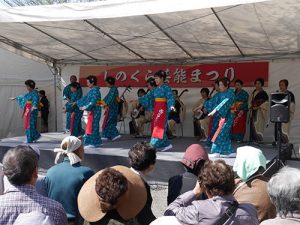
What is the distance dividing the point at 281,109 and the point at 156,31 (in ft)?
8.17

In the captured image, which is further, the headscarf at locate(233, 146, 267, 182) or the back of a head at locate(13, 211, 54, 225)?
the headscarf at locate(233, 146, 267, 182)

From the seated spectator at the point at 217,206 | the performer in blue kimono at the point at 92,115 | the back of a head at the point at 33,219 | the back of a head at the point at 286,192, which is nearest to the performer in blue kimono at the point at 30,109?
the performer in blue kimono at the point at 92,115

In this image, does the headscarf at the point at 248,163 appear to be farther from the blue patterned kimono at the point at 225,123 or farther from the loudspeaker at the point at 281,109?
the blue patterned kimono at the point at 225,123

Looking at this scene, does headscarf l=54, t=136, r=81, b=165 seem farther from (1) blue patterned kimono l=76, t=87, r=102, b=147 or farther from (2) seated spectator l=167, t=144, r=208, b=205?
(1) blue patterned kimono l=76, t=87, r=102, b=147

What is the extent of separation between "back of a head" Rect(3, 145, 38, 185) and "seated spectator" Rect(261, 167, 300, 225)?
41.3 inches

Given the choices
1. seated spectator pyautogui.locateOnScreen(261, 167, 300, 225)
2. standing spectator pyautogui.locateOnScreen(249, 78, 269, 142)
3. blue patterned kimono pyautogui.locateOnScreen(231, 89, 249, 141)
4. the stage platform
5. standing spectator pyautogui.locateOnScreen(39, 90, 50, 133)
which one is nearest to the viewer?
seated spectator pyautogui.locateOnScreen(261, 167, 300, 225)

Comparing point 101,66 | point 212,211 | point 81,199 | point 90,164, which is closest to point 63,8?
point 90,164

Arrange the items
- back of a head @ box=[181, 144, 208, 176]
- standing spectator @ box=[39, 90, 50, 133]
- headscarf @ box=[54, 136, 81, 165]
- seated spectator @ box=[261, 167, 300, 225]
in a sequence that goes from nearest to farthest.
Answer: seated spectator @ box=[261, 167, 300, 225]
back of a head @ box=[181, 144, 208, 176]
headscarf @ box=[54, 136, 81, 165]
standing spectator @ box=[39, 90, 50, 133]

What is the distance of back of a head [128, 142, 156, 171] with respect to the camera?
2.09m

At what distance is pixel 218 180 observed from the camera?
164cm

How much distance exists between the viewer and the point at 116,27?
6.04 metres

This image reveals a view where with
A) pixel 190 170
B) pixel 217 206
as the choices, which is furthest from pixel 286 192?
pixel 190 170

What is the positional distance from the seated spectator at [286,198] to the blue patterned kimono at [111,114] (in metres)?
5.90

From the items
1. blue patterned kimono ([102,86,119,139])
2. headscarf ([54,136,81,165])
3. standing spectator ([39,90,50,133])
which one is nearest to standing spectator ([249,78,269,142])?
blue patterned kimono ([102,86,119,139])
